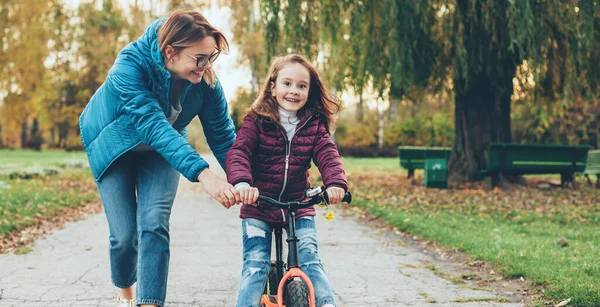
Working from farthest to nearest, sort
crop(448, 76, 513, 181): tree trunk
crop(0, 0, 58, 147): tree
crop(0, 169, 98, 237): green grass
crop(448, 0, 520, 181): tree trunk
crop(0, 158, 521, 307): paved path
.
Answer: crop(0, 0, 58, 147): tree < crop(448, 76, 513, 181): tree trunk < crop(448, 0, 520, 181): tree trunk < crop(0, 169, 98, 237): green grass < crop(0, 158, 521, 307): paved path

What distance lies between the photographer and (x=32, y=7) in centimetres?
3769

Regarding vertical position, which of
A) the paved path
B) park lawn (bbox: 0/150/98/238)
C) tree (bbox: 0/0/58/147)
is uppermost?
tree (bbox: 0/0/58/147)

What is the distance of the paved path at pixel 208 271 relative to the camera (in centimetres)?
454

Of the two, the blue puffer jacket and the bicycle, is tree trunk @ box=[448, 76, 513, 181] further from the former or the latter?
the bicycle

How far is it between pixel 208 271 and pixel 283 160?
2550mm

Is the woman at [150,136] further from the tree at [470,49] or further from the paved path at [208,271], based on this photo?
the tree at [470,49]

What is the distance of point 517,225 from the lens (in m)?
8.27

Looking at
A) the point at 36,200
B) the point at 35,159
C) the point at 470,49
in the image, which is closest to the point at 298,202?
the point at 36,200

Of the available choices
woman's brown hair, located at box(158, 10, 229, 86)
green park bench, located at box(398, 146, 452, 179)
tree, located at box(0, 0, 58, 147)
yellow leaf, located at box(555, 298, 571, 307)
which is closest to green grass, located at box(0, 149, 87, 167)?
tree, located at box(0, 0, 58, 147)

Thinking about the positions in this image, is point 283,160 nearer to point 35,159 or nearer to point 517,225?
point 517,225

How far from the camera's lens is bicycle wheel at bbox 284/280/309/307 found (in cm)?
279

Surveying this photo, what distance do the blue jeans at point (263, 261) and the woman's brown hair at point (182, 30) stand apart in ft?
2.96

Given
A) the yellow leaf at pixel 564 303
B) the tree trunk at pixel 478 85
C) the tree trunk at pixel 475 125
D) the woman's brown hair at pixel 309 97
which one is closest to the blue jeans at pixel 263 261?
the woman's brown hair at pixel 309 97

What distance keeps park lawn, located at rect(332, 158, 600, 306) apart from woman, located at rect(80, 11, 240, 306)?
8.86 ft
